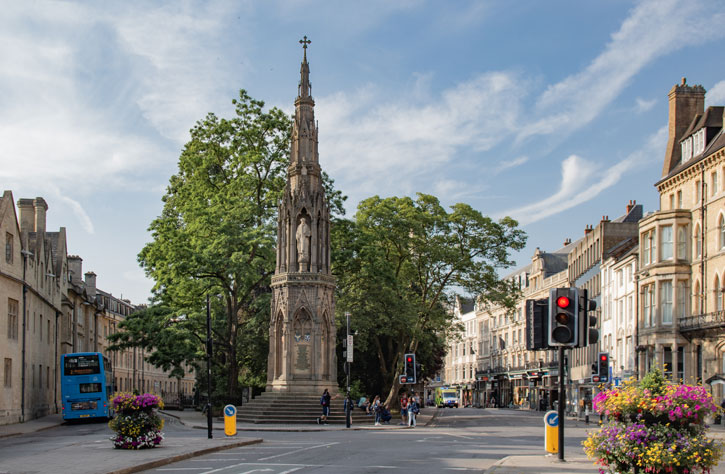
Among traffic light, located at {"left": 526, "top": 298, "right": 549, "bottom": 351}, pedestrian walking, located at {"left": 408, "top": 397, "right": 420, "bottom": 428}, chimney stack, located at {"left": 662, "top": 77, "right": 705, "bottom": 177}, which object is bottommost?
pedestrian walking, located at {"left": 408, "top": 397, "right": 420, "bottom": 428}

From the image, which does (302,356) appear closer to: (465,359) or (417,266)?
(417,266)

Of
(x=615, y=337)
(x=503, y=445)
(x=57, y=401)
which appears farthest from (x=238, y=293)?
(x=615, y=337)

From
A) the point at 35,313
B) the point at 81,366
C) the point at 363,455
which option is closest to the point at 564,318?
the point at 363,455

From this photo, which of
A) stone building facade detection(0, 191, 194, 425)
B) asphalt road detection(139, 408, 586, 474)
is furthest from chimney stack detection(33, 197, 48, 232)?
asphalt road detection(139, 408, 586, 474)

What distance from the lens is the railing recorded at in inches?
1747

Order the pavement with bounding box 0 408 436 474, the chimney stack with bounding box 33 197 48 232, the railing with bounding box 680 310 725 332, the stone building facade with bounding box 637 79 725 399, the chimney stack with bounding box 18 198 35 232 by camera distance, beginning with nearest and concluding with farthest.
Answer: the pavement with bounding box 0 408 436 474, the railing with bounding box 680 310 725 332, the stone building facade with bounding box 637 79 725 399, the chimney stack with bounding box 18 198 35 232, the chimney stack with bounding box 33 197 48 232

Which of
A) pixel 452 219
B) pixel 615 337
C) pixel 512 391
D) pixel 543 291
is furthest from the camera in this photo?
pixel 512 391

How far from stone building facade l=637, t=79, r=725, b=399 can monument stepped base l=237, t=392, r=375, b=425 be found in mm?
18236

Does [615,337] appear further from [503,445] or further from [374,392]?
[503,445]

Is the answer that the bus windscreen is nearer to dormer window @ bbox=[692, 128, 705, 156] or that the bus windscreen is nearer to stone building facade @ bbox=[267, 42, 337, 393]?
stone building facade @ bbox=[267, 42, 337, 393]

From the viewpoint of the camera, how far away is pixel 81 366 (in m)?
44.2

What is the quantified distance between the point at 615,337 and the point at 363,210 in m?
23.5

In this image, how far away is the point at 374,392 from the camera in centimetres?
5934

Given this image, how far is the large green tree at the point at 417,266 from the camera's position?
4978cm
